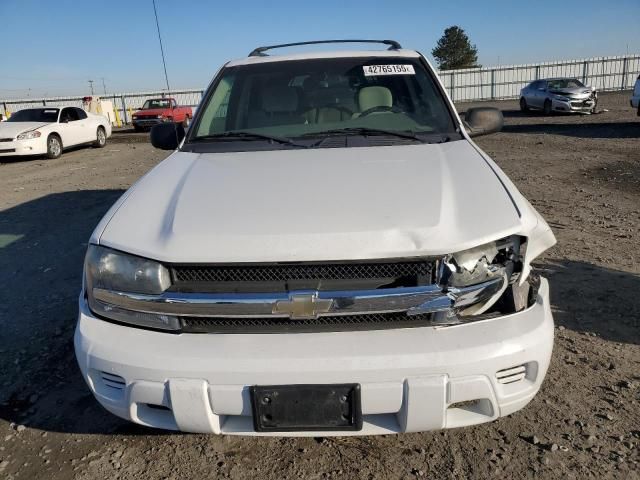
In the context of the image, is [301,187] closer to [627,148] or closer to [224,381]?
[224,381]

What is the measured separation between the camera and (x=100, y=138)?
16.1 meters

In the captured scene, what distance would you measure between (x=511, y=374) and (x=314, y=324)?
718mm

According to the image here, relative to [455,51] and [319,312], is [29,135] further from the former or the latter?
[455,51]

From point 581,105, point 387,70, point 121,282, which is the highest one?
point 387,70

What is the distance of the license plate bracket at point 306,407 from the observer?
5.76 feet

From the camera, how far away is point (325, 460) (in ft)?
7.23

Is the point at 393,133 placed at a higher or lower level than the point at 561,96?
higher

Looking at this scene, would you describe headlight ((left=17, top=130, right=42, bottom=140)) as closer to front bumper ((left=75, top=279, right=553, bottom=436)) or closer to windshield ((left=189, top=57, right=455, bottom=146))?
windshield ((left=189, top=57, right=455, bottom=146))

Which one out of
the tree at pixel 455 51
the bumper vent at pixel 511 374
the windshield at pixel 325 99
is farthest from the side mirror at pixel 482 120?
the tree at pixel 455 51

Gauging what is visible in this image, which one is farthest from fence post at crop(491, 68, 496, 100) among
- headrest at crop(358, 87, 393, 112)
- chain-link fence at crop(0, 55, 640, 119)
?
headrest at crop(358, 87, 393, 112)

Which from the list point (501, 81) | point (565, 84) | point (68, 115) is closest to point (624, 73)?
point (501, 81)

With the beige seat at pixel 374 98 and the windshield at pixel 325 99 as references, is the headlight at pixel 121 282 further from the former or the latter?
the beige seat at pixel 374 98

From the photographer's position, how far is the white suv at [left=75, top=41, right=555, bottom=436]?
176cm

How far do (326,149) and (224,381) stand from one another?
143 centimetres
